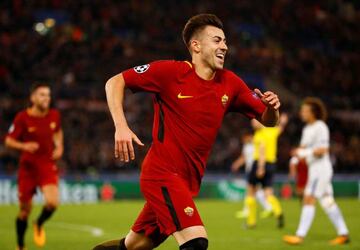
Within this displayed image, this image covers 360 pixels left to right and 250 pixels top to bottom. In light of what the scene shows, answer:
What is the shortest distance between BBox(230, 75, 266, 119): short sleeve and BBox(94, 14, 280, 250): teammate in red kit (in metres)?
0.10

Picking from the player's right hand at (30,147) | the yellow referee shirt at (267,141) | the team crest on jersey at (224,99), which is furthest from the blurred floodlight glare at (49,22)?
the team crest on jersey at (224,99)

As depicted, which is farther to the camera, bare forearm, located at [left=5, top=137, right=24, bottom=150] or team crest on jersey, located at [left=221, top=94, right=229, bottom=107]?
bare forearm, located at [left=5, top=137, right=24, bottom=150]

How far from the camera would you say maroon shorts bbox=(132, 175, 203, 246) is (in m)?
5.91

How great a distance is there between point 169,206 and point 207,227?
9261 mm

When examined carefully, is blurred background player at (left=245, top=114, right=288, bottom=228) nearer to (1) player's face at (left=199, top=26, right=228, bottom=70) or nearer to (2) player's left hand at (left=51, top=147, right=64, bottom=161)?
(2) player's left hand at (left=51, top=147, right=64, bottom=161)

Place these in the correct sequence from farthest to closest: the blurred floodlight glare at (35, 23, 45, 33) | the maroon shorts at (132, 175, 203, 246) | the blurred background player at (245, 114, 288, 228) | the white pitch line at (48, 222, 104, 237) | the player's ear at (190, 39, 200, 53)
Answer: the blurred floodlight glare at (35, 23, 45, 33) → the blurred background player at (245, 114, 288, 228) → the white pitch line at (48, 222, 104, 237) → the player's ear at (190, 39, 200, 53) → the maroon shorts at (132, 175, 203, 246)

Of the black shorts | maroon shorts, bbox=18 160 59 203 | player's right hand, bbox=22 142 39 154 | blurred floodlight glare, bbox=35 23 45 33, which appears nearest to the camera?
player's right hand, bbox=22 142 39 154

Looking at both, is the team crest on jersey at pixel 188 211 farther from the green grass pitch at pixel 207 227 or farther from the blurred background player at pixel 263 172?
the blurred background player at pixel 263 172

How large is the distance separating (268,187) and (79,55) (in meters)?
14.4

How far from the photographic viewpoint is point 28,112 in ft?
35.6

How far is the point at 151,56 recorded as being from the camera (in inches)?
1153

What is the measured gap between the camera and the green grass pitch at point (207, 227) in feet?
38.4

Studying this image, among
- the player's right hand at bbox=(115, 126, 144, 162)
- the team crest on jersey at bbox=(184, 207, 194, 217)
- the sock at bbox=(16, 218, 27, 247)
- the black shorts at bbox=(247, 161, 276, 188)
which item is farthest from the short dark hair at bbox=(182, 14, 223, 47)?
the black shorts at bbox=(247, 161, 276, 188)

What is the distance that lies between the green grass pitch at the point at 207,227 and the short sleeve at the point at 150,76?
5.45 metres
